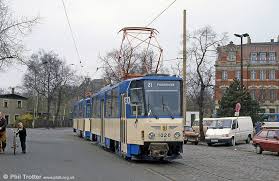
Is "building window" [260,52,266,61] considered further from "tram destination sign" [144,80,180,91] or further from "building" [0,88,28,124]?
"tram destination sign" [144,80,180,91]

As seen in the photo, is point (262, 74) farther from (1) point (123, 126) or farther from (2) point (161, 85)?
(2) point (161, 85)

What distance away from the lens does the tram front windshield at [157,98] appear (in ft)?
63.1

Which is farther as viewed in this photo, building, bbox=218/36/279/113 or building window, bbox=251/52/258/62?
building window, bbox=251/52/258/62

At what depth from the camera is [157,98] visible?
63.4 ft

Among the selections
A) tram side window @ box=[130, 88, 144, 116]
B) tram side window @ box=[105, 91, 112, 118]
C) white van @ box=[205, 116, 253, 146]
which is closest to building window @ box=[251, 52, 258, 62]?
white van @ box=[205, 116, 253, 146]

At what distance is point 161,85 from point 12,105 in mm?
98930

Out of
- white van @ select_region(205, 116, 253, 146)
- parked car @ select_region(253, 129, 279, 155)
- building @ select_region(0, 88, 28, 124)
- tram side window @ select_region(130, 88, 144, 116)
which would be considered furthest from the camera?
building @ select_region(0, 88, 28, 124)

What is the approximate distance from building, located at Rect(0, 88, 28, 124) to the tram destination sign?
9501 centimetres

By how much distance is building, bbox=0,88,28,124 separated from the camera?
111000 mm

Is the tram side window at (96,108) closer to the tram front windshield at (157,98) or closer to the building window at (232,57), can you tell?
the tram front windshield at (157,98)

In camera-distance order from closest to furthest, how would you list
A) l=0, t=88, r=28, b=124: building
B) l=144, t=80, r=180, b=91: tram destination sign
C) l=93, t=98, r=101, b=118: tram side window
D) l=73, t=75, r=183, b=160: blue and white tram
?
l=73, t=75, r=183, b=160: blue and white tram < l=144, t=80, r=180, b=91: tram destination sign < l=93, t=98, r=101, b=118: tram side window < l=0, t=88, r=28, b=124: building

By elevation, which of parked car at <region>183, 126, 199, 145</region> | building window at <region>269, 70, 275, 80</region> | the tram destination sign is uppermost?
building window at <region>269, 70, 275, 80</region>

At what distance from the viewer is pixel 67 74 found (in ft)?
315

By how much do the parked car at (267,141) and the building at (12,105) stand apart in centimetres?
8836
